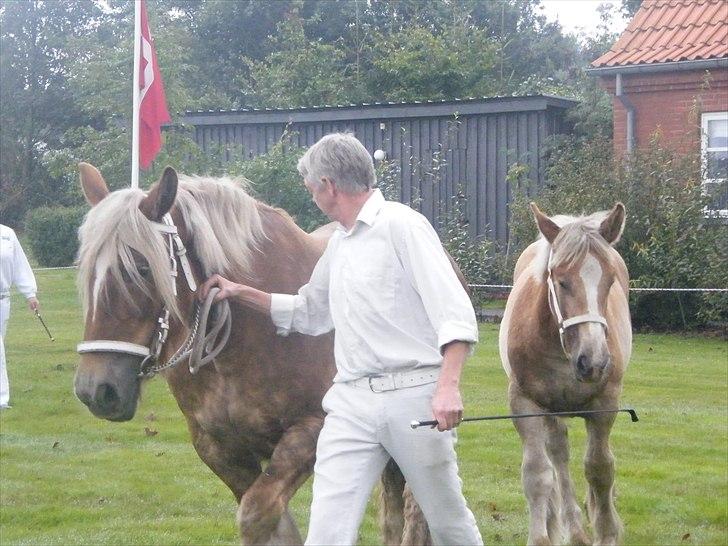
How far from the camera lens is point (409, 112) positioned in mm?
21109

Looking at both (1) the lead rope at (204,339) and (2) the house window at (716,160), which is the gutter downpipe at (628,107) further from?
(1) the lead rope at (204,339)

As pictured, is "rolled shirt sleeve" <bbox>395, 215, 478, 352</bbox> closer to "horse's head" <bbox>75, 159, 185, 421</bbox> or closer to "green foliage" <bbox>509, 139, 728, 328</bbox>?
"horse's head" <bbox>75, 159, 185, 421</bbox>

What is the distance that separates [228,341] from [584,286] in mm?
2176

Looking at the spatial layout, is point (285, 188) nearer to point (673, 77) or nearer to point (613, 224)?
point (673, 77)

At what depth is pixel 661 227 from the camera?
1658 cm

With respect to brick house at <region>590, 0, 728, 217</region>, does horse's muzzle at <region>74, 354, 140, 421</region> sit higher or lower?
lower

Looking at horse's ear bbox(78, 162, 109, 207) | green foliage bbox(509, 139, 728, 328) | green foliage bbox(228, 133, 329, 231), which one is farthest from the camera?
green foliage bbox(228, 133, 329, 231)

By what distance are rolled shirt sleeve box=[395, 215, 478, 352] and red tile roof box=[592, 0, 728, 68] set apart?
587 inches

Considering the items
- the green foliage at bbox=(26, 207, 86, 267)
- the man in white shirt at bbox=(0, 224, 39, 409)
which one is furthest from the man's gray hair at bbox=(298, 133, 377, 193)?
the green foliage at bbox=(26, 207, 86, 267)

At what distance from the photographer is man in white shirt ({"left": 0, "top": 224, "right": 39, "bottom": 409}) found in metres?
11.1

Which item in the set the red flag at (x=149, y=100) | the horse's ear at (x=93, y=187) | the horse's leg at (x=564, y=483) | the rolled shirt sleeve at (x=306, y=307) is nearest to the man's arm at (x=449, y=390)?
the rolled shirt sleeve at (x=306, y=307)

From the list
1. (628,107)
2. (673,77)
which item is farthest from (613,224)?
(628,107)

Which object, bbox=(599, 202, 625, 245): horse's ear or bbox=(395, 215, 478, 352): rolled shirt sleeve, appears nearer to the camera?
bbox=(395, 215, 478, 352): rolled shirt sleeve

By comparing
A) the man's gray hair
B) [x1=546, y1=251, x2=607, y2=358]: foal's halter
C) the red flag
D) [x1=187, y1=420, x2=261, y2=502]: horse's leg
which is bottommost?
[x1=187, y1=420, x2=261, y2=502]: horse's leg
